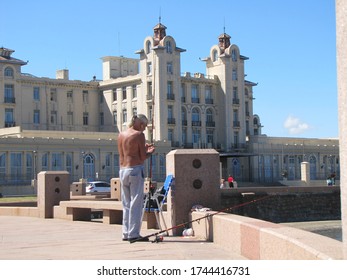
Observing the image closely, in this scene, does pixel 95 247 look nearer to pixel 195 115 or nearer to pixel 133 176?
pixel 133 176

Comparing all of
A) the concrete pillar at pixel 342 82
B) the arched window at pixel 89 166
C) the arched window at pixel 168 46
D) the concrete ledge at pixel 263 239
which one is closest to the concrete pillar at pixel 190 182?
the concrete ledge at pixel 263 239

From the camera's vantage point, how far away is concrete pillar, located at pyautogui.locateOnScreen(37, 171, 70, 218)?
764 inches

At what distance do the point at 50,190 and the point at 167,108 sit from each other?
63424 mm

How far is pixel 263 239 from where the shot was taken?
25.5 feet

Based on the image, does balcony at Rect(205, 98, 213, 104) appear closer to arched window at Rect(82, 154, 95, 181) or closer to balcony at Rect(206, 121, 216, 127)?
balcony at Rect(206, 121, 216, 127)

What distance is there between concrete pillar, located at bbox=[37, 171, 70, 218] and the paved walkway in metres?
5.21

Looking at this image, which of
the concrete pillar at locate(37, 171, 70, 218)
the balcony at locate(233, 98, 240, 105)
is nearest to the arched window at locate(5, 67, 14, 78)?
the balcony at locate(233, 98, 240, 105)

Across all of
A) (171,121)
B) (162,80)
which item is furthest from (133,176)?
(171,121)

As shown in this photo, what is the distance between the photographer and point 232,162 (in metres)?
85.2

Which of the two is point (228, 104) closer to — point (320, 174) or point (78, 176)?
point (320, 174)

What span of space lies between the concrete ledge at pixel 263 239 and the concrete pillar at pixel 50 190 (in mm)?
8504

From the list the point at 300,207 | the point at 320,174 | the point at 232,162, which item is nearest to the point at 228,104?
the point at 232,162

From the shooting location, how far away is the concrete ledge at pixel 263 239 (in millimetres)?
6184
